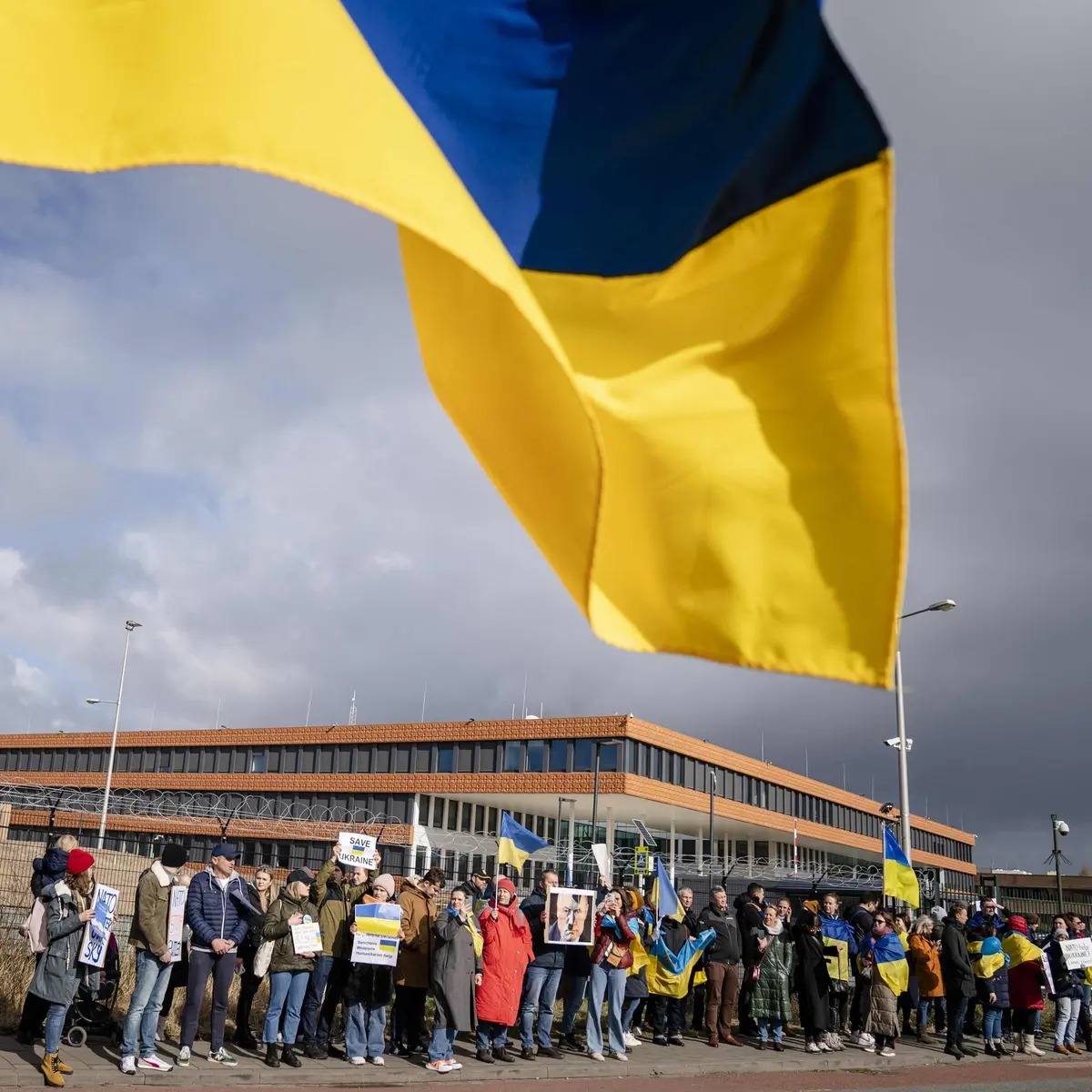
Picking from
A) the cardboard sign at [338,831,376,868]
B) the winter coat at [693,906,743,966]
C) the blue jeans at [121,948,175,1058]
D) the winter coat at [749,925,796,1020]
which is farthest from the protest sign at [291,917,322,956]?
the winter coat at [749,925,796,1020]

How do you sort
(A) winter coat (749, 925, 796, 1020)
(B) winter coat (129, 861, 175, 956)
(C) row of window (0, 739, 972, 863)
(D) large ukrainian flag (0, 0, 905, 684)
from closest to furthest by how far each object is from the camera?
(D) large ukrainian flag (0, 0, 905, 684) < (B) winter coat (129, 861, 175, 956) < (A) winter coat (749, 925, 796, 1020) < (C) row of window (0, 739, 972, 863)

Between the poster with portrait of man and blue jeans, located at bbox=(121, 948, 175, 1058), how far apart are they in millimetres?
4626

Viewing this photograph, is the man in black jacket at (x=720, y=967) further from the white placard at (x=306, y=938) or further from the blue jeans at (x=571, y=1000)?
the white placard at (x=306, y=938)

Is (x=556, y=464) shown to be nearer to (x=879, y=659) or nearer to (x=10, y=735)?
(x=879, y=659)

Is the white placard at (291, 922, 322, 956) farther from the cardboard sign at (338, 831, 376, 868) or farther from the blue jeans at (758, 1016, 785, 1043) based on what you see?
the blue jeans at (758, 1016, 785, 1043)

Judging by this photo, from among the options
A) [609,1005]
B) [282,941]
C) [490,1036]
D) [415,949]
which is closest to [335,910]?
[282,941]

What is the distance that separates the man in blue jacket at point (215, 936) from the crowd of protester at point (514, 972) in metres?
0.02

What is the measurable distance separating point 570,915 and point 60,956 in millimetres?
5833

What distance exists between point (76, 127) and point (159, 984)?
398 inches

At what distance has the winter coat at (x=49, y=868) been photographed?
12.0 metres

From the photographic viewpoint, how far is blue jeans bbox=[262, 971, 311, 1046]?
11734 millimetres

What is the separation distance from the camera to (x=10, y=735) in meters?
76.2

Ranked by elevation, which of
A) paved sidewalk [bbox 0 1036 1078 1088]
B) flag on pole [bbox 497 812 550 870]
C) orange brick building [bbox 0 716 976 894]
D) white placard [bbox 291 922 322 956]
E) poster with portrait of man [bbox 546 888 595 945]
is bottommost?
paved sidewalk [bbox 0 1036 1078 1088]

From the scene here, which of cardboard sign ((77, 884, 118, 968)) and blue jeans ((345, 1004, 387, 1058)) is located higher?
cardboard sign ((77, 884, 118, 968))
